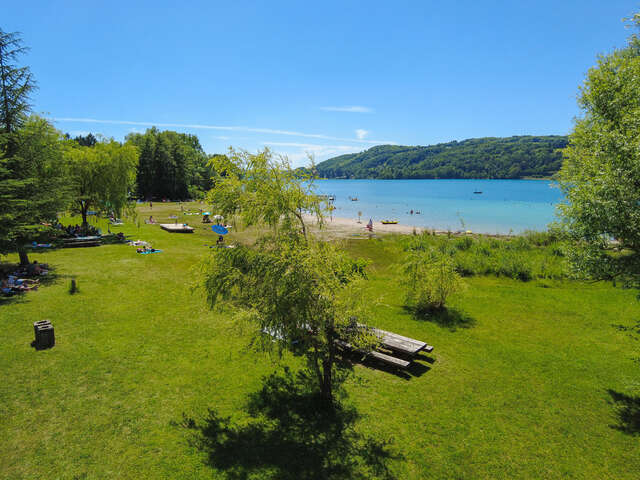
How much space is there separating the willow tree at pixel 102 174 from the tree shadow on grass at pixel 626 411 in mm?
35774

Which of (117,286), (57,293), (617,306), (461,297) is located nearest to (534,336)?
(461,297)

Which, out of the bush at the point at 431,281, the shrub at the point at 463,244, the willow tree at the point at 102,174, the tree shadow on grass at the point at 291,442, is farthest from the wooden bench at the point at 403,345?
the willow tree at the point at 102,174

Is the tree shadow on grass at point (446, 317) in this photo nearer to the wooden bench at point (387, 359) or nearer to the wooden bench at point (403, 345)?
the wooden bench at point (403, 345)

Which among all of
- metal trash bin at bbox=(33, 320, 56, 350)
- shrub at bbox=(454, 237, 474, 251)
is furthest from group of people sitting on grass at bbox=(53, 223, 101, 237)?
shrub at bbox=(454, 237, 474, 251)

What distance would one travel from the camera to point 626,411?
349 inches

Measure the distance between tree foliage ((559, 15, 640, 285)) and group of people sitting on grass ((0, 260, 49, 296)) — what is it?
2336 centimetres

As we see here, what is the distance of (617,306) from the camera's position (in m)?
16.0

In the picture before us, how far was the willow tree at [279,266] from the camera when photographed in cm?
710

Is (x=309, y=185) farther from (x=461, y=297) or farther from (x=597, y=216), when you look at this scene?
(x=461, y=297)

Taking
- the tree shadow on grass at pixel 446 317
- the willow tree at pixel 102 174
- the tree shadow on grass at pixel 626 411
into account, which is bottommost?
the tree shadow on grass at pixel 626 411

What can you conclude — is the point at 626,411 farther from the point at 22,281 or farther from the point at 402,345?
the point at 22,281

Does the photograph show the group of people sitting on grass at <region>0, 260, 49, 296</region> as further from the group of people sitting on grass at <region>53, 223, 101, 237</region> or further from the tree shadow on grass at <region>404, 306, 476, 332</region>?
the tree shadow on grass at <region>404, 306, 476, 332</region>

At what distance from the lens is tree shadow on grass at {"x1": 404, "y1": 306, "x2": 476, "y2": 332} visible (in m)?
14.2

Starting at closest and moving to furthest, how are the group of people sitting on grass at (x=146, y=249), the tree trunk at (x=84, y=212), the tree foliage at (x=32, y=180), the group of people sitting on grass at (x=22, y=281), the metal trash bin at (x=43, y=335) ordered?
the metal trash bin at (x=43, y=335)
the group of people sitting on grass at (x=22, y=281)
the tree foliage at (x=32, y=180)
the group of people sitting on grass at (x=146, y=249)
the tree trunk at (x=84, y=212)
